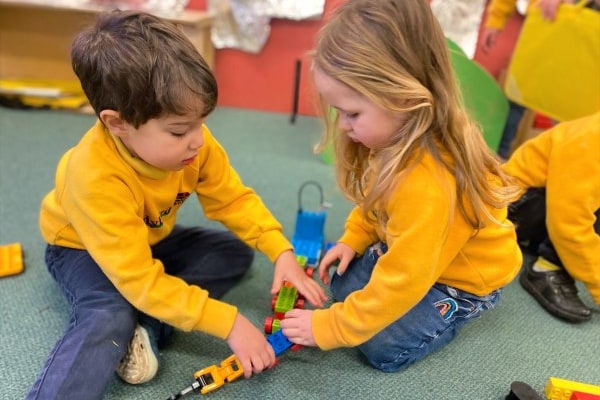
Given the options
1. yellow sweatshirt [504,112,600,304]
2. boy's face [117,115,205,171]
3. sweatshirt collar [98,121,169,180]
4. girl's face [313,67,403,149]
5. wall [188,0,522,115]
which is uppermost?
girl's face [313,67,403,149]

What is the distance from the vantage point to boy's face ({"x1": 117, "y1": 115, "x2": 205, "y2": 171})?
0.66m

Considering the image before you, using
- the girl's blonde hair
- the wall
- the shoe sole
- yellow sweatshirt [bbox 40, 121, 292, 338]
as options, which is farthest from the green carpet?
the wall

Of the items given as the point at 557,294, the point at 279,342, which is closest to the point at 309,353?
the point at 279,342

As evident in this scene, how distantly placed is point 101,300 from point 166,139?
28 cm

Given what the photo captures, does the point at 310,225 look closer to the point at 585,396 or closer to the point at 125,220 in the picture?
the point at 125,220

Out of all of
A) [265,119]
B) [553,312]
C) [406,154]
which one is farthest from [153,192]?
[265,119]

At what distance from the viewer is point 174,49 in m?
0.64

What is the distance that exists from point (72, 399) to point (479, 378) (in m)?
0.63

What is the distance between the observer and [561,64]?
138 centimetres

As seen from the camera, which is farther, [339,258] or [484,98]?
A: [484,98]

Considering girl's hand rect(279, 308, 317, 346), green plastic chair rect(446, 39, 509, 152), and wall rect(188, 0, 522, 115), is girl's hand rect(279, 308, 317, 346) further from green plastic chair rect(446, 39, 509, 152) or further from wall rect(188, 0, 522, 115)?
wall rect(188, 0, 522, 115)

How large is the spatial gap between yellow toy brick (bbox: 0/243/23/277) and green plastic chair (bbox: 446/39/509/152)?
1161 millimetres

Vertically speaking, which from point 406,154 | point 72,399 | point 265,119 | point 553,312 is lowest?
point 265,119

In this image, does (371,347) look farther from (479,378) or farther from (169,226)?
(169,226)
